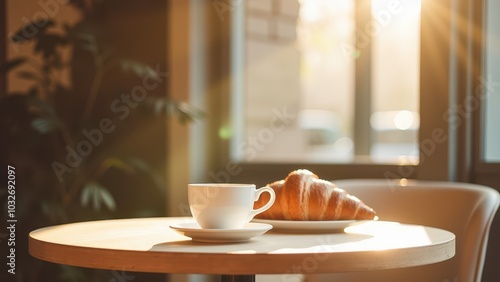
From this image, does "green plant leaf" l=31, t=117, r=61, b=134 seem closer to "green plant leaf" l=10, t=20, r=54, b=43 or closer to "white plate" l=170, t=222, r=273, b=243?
"green plant leaf" l=10, t=20, r=54, b=43

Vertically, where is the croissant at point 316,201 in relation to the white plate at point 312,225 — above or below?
above

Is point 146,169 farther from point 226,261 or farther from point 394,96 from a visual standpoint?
point 394,96

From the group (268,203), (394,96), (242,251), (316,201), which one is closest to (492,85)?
(316,201)

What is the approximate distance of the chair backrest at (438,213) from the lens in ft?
6.45

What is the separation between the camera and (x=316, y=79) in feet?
32.2

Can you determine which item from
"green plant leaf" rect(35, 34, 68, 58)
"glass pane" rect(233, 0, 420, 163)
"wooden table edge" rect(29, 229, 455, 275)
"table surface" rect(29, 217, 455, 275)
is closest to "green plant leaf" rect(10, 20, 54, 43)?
"green plant leaf" rect(35, 34, 68, 58)

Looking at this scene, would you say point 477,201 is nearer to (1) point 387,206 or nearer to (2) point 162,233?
(1) point 387,206

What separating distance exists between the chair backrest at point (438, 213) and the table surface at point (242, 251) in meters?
0.43

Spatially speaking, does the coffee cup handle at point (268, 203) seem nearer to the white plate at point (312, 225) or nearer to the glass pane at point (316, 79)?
the white plate at point (312, 225)

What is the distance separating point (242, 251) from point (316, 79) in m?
8.63

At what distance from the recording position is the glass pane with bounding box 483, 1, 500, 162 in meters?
2.79

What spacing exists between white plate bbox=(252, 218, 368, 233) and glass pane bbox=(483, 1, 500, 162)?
1387 mm

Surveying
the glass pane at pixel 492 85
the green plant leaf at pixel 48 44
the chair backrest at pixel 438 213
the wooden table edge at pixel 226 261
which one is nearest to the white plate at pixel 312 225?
the wooden table edge at pixel 226 261

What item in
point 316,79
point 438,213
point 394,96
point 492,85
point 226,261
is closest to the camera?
point 226,261
